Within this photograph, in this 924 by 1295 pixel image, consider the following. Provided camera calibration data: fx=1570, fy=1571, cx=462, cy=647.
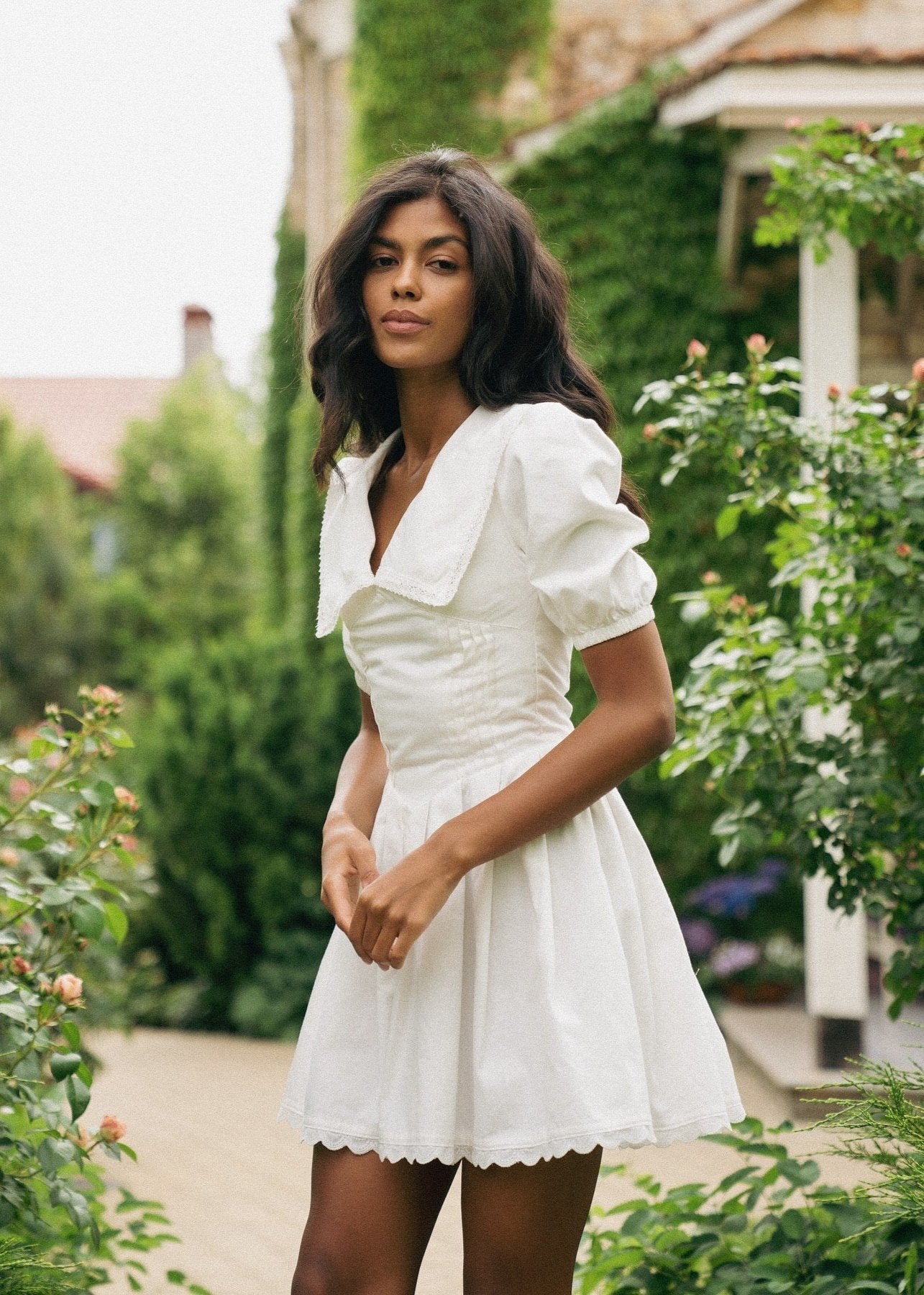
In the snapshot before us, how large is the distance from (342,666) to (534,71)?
348 cm

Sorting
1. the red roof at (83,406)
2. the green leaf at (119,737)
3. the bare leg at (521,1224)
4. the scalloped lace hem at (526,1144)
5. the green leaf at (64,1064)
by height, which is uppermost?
the red roof at (83,406)

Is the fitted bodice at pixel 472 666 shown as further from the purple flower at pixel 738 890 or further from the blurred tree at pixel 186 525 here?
the blurred tree at pixel 186 525

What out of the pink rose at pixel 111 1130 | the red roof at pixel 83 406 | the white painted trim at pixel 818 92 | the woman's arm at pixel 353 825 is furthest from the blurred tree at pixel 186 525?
the woman's arm at pixel 353 825

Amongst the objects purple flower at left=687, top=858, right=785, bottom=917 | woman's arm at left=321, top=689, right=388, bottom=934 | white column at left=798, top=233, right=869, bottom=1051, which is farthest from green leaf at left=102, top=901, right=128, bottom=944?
purple flower at left=687, top=858, right=785, bottom=917

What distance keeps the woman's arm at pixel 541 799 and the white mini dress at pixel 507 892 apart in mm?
A: 53

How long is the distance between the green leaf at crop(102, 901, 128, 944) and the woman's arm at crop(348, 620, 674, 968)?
85 cm

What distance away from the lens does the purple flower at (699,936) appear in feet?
24.1

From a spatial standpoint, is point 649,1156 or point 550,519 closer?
point 550,519

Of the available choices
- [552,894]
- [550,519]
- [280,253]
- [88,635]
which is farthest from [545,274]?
[88,635]

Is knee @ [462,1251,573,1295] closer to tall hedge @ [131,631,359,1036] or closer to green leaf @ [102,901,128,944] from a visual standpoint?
green leaf @ [102,901,128,944]

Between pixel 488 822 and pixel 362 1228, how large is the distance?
0.48 meters

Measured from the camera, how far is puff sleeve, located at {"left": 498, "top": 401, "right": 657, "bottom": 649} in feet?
5.79

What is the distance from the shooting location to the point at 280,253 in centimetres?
1306

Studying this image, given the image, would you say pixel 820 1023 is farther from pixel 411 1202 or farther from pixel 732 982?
pixel 411 1202
